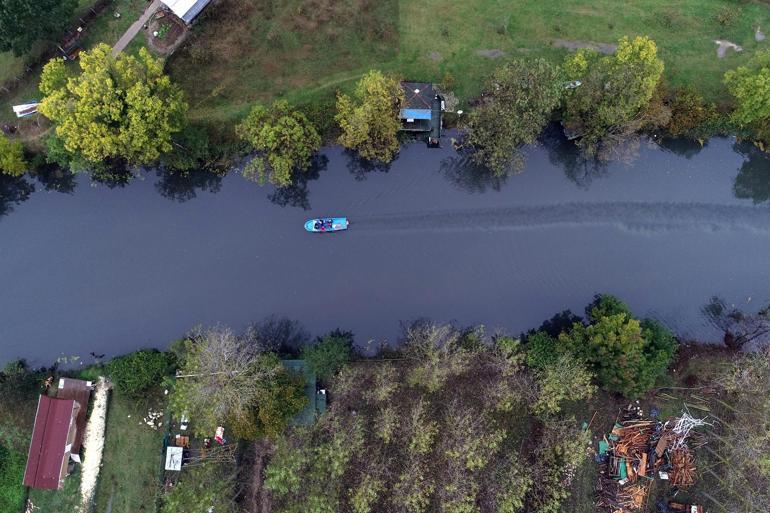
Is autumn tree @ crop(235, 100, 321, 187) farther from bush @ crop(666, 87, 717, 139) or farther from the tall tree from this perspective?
bush @ crop(666, 87, 717, 139)

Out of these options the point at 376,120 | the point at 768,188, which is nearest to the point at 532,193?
the point at 376,120

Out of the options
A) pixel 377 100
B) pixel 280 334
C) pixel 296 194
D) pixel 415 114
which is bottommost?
pixel 280 334

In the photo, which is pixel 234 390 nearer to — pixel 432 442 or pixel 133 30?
pixel 432 442

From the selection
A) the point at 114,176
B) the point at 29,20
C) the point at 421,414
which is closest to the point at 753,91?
the point at 421,414

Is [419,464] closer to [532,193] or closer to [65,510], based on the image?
[532,193]

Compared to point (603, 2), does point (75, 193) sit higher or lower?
lower

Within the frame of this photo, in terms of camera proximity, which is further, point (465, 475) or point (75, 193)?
point (75, 193)
